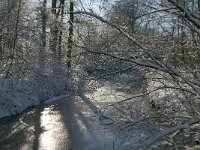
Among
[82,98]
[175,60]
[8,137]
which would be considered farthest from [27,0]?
[175,60]

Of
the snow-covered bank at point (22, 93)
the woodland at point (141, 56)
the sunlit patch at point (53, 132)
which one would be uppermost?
the woodland at point (141, 56)

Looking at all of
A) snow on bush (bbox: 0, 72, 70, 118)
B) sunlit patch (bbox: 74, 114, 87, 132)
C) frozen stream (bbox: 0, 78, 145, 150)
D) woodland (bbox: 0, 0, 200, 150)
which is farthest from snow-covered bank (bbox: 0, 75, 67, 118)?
woodland (bbox: 0, 0, 200, 150)

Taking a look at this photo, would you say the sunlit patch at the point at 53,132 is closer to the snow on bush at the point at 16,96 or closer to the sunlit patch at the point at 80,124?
the sunlit patch at the point at 80,124

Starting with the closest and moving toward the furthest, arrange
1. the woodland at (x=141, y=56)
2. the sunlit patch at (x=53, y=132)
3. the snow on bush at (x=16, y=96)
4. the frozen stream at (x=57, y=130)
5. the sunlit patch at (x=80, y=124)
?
the woodland at (x=141, y=56)
the frozen stream at (x=57, y=130)
the sunlit patch at (x=53, y=132)
the sunlit patch at (x=80, y=124)
the snow on bush at (x=16, y=96)

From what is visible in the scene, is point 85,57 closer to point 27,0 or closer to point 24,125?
point 24,125

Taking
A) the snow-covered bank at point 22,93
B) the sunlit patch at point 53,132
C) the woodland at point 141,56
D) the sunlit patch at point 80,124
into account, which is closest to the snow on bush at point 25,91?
the snow-covered bank at point 22,93

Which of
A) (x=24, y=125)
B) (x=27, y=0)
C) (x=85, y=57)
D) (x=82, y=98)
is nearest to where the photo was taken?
(x=85, y=57)

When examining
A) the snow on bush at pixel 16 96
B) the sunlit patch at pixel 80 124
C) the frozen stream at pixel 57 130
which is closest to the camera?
the frozen stream at pixel 57 130

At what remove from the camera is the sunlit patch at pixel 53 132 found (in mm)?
12069

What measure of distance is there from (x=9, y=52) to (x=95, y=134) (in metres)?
10.5

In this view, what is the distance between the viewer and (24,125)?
1489 centimetres

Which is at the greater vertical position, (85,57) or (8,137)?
(85,57)

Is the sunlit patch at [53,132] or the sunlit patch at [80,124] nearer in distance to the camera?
the sunlit patch at [53,132]

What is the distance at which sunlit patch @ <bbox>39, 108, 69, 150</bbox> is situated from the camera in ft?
39.6
